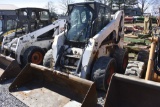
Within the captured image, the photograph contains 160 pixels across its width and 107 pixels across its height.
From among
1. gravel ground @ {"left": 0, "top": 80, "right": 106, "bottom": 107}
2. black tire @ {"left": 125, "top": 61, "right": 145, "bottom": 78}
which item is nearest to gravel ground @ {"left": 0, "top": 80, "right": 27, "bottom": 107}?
gravel ground @ {"left": 0, "top": 80, "right": 106, "bottom": 107}

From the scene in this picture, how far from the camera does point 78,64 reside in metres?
5.25

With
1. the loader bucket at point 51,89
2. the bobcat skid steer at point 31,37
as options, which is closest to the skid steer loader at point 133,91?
the loader bucket at point 51,89

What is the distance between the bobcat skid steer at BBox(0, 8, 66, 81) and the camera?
7.77 metres

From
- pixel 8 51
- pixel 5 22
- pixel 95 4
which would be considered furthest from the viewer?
pixel 5 22

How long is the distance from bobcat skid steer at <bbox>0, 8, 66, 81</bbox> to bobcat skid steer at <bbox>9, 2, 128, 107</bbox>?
2.06 m

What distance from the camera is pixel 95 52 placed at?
5352 millimetres

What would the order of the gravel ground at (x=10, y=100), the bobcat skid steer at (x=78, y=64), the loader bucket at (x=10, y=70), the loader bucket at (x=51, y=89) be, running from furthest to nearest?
the loader bucket at (x=10, y=70) < the gravel ground at (x=10, y=100) < the bobcat skid steer at (x=78, y=64) < the loader bucket at (x=51, y=89)

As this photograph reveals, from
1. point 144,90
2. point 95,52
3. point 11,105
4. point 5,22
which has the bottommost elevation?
point 11,105

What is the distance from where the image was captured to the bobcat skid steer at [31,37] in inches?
306

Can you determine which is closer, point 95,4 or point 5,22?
point 95,4

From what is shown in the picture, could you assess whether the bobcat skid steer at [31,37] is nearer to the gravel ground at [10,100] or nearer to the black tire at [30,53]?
the black tire at [30,53]

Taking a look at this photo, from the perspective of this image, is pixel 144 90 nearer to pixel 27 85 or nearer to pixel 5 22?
pixel 27 85

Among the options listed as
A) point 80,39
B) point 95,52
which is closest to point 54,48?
point 80,39

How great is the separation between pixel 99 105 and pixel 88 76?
0.94 metres
